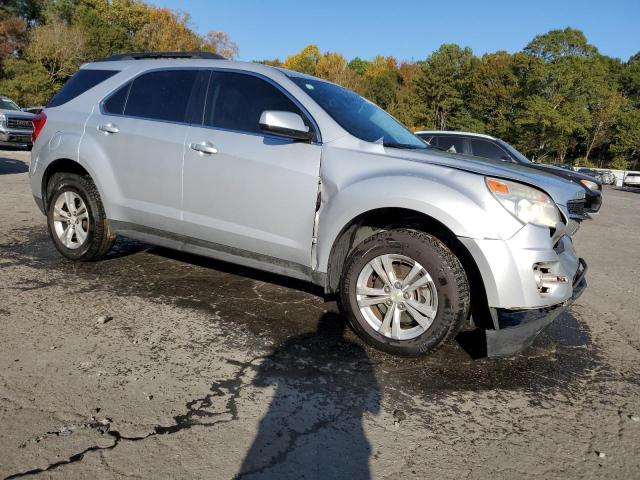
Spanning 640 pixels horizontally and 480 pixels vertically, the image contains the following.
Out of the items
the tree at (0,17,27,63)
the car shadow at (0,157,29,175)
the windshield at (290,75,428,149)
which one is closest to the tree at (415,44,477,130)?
the tree at (0,17,27,63)

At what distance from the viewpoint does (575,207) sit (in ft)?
11.0

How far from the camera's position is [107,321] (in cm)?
355

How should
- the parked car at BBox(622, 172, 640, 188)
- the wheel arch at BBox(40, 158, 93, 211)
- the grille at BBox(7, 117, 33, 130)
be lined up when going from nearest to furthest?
the wheel arch at BBox(40, 158, 93, 211) < the grille at BBox(7, 117, 33, 130) < the parked car at BBox(622, 172, 640, 188)

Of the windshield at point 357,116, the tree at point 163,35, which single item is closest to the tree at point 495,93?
the tree at point 163,35

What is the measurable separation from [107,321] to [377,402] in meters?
2.01

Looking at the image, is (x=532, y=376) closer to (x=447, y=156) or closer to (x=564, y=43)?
(x=447, y=156)

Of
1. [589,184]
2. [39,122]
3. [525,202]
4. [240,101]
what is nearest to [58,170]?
[39,122]

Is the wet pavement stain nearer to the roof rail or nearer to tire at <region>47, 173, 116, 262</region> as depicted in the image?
tire at <region>47, 173, 116, 262</region>

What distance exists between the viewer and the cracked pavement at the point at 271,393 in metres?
2.17

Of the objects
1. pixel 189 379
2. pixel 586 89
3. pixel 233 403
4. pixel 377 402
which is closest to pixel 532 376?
pixel 377 402

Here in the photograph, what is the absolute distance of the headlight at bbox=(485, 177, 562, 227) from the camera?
299 cm

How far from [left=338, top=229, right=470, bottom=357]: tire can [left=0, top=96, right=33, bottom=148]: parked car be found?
19469 millimetres

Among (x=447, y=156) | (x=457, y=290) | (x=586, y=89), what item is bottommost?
(x=457, y=290)

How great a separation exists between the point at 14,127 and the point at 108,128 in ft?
57.4
